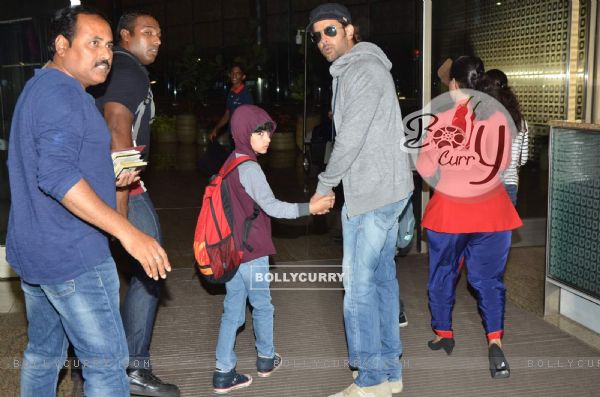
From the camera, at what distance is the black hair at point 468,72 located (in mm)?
3752

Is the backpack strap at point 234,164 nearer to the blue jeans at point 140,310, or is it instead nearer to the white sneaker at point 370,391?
the blue jeans at point 140,310

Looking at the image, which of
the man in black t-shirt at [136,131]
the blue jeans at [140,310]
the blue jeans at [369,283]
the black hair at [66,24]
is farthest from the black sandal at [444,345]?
the black hair at [66,24]

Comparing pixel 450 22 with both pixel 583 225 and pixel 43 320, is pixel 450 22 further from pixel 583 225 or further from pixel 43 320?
pixel 43 320

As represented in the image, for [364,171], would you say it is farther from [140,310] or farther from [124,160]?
[140,310]

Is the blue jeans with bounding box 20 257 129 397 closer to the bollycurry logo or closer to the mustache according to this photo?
the mustache

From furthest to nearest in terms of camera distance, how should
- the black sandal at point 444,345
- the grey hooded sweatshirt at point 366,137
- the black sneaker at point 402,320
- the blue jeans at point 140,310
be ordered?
the black sneaker at point 402,320 → the black sandal at point 444,345 → the blue jeans at point 140,310 → the grey hooded sweatshirt at point 366,137

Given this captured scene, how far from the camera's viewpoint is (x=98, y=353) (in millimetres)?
2424

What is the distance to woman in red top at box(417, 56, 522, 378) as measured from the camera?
3660mm

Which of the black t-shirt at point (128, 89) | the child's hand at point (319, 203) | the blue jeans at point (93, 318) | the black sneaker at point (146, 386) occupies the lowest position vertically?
the black sneaker at point (146, 386)

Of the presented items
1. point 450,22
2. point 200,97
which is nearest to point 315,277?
point 450,22

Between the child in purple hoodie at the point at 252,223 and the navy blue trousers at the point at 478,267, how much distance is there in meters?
0.90

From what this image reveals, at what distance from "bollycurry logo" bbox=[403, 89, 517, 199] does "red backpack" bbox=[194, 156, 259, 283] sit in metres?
0.97

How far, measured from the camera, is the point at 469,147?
364 centimetres

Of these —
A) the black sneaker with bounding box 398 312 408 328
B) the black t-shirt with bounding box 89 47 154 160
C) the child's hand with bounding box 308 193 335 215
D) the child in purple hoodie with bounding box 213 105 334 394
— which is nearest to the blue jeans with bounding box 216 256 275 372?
the child in purple hoodie with bounding box 213 105 334 394
